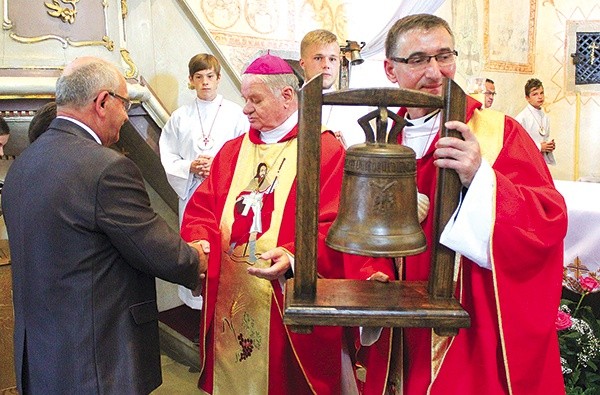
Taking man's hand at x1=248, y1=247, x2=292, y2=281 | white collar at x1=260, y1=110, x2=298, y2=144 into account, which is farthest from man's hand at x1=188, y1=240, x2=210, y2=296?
white collar at x1=260, y1=110, x2=298, y2=144

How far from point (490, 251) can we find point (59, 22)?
123 inches

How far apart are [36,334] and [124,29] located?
2.47m

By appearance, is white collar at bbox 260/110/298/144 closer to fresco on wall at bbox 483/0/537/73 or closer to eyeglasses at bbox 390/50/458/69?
eyeglasses at bbox 390/50/458/69

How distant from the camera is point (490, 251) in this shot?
1.45 m

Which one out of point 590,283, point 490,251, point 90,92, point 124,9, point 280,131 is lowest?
point 590,283

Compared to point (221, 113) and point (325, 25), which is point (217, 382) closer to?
point (221, 113)

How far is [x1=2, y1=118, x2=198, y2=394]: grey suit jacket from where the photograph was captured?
6.44ft

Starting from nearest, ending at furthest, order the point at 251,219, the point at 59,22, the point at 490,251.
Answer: the point at 490,251
the point at 251,219
the point at 59,22

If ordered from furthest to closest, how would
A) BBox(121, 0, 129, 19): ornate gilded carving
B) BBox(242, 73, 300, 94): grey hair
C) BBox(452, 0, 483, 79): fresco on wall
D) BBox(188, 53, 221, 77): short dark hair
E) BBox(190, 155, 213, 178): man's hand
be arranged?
BBox(452, 0, 483, 79): fresco on wall, BBox(188, 53, 221, 77): short dark hair, BBox(190, 155, 213, 178): man's hand, BBox(121, 0, 129, 19): ornate gilded carving, BBox(242, 73, 300, 94): grey hair

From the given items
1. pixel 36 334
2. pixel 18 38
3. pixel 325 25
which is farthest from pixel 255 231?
pixel 325 25

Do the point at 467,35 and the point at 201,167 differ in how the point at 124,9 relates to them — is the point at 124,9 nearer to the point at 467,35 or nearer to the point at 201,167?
the point at 201,167

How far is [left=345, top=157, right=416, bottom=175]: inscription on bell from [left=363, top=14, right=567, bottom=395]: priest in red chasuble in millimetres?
86

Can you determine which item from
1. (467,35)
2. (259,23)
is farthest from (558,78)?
(259,23)

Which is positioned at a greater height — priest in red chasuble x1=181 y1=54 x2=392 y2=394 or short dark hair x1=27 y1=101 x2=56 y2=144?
short dark hair x1=27 y1=101 x2=56 y2=144
